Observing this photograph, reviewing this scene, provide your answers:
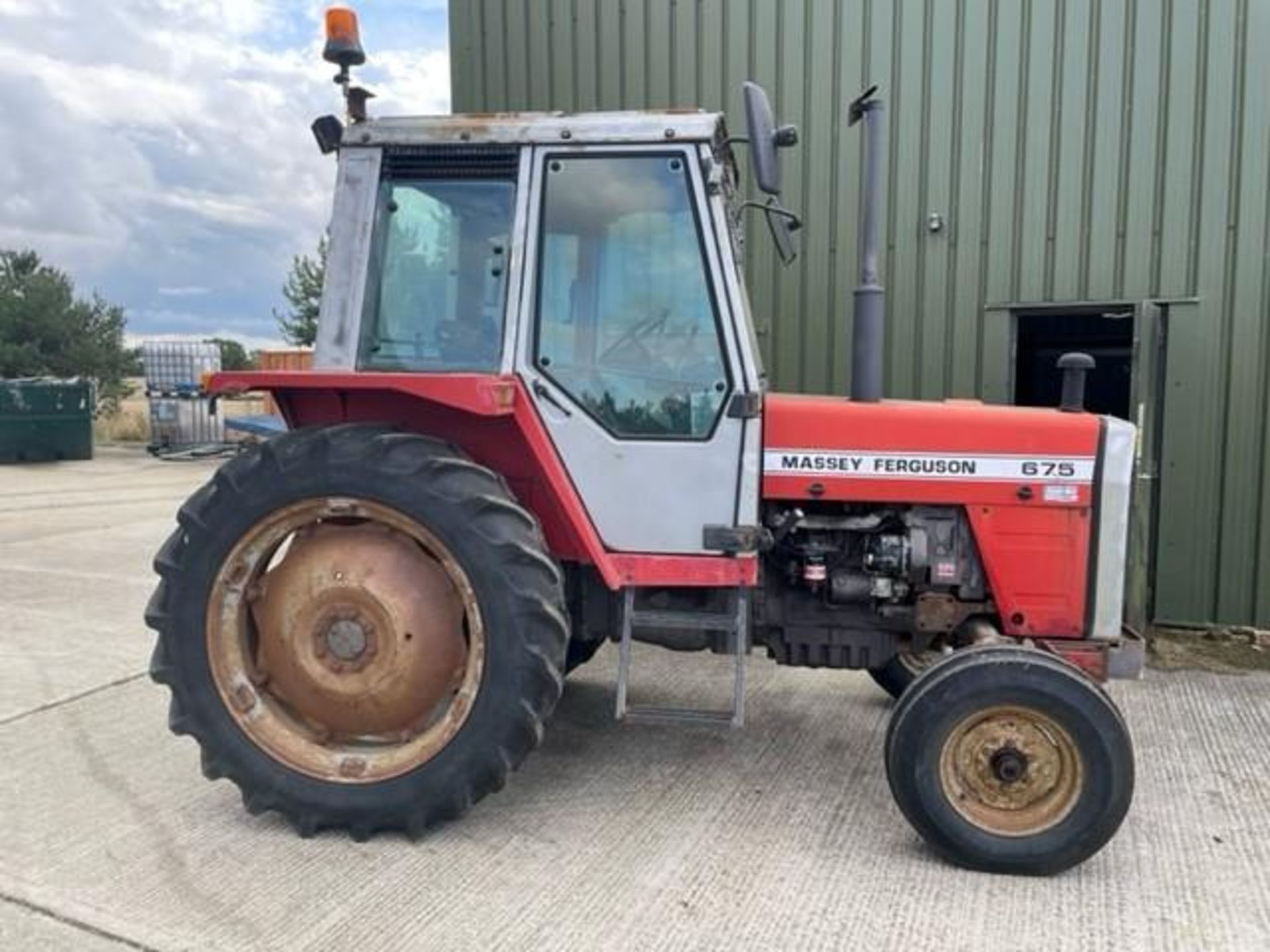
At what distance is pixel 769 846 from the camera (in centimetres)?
326

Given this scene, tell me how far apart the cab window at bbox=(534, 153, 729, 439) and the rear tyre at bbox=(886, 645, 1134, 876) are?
1175 millimetres

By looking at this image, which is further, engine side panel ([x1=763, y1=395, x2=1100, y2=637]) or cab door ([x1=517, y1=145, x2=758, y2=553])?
engine side panel ([x1=763, y1=395, x2=1100, y2=637])

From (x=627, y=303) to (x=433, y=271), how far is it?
2.26 feet

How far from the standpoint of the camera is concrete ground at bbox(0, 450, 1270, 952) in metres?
2.76

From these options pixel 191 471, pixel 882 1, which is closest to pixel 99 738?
pixel 882 1

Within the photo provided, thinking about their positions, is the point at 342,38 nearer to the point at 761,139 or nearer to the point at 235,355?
the point at 761,139

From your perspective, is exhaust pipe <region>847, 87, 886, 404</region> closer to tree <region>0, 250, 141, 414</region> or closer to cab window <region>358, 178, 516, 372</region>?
cab window <region>358, 178, 516, 372</region>

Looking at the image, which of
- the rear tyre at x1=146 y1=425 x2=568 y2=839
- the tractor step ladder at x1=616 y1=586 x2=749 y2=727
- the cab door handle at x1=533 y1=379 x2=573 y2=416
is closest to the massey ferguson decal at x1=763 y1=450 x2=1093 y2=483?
the tractor step ladder at x1=616 y1=586 x2=749 y2=727

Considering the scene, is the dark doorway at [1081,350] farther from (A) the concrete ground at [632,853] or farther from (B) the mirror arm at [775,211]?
(B) the mirror arm at [775,211]

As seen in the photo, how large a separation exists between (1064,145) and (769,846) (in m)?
4.59

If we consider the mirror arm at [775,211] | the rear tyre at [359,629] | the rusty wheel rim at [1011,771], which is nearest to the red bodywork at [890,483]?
the rear tyre at [359,629]

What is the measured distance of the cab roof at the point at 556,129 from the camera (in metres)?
3.30

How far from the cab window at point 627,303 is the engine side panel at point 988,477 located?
1.17ft

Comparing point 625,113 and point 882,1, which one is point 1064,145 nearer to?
point 882,1
